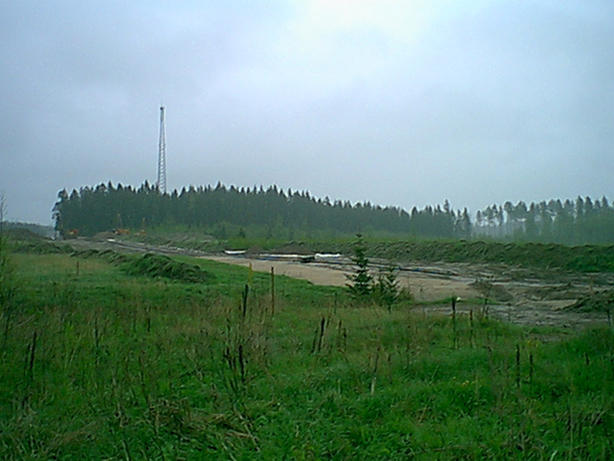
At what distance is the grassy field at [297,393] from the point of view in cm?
480

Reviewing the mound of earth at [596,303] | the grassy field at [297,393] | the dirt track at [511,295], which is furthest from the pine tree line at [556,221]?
the grassy field at [297,393]

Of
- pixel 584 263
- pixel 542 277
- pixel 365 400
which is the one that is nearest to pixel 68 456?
pixel 365 400

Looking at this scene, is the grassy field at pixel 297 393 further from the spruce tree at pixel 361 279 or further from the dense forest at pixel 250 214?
the dense forest at pixel 250 214

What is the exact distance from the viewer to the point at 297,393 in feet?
20.5

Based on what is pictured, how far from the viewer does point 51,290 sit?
14406mm

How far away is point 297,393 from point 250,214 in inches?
4169

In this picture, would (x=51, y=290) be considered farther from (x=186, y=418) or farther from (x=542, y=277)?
(x=542, y=277)

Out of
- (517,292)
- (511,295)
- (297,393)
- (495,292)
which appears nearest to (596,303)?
(511,295)

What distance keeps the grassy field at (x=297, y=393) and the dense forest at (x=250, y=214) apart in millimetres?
80904

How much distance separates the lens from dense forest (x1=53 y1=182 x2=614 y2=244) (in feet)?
327

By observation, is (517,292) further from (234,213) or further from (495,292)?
(234,213)

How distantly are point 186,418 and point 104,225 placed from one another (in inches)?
4066

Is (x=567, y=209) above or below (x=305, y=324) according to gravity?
above

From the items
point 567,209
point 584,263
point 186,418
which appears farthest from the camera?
point 567,209
